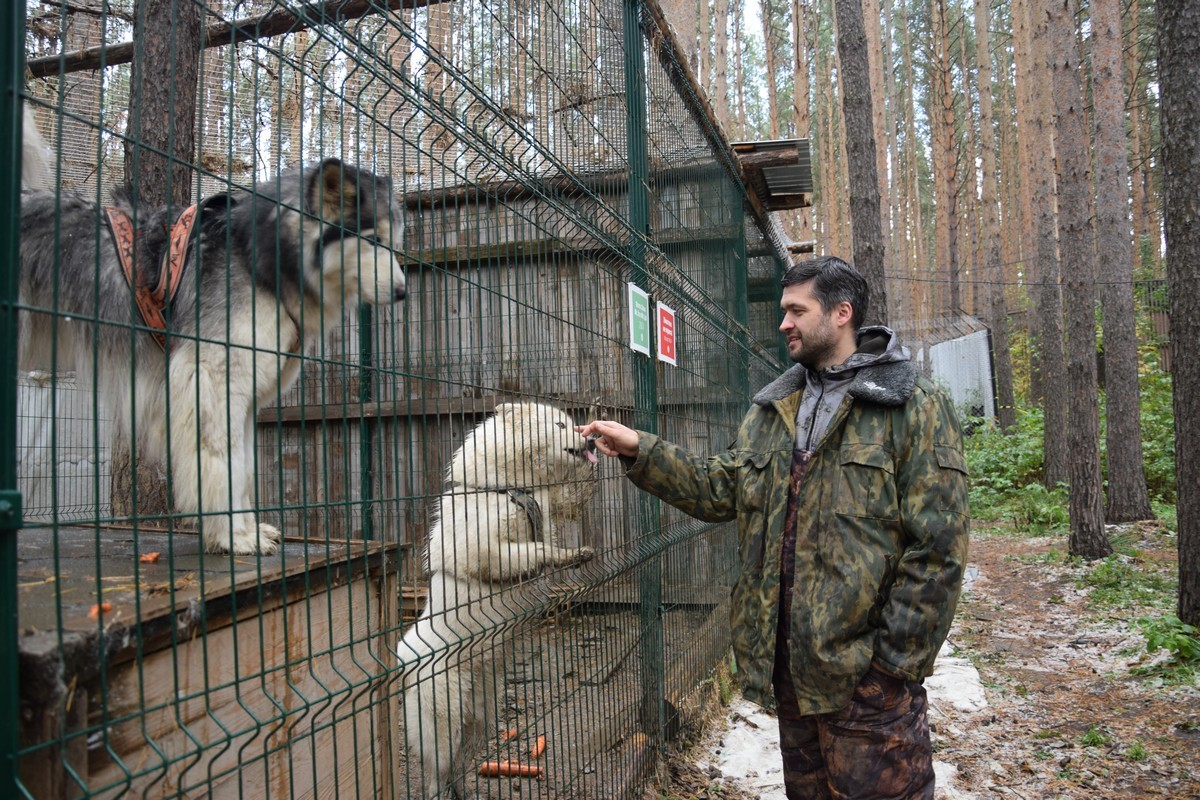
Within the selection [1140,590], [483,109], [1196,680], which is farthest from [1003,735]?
[483,109]

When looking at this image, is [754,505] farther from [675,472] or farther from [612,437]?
[612,437]

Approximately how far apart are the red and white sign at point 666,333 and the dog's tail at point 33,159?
283cm

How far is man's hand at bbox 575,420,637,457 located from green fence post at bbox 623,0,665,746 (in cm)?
106

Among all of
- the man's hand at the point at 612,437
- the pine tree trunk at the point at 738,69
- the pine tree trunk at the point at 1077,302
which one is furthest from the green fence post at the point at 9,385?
the pine tree trunk at the point at 738,69

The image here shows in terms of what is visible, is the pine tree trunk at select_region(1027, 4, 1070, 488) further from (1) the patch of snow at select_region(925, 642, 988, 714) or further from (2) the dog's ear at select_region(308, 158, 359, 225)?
(2) the dog's ear at select_region(308, 158, 359, 225)

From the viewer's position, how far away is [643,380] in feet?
14.2

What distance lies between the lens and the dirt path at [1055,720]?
450cm

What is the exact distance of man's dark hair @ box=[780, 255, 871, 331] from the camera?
311 centimetres

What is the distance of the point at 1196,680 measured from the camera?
5.68m

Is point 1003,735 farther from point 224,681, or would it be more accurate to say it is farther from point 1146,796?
point 224,681

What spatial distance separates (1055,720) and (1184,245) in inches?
150

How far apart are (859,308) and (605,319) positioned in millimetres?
1535

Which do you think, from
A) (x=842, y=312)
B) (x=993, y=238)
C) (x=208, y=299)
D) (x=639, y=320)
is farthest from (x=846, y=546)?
(x=993, y=238)

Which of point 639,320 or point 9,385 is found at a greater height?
point 639,320
